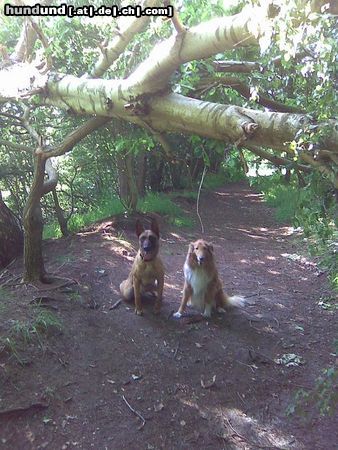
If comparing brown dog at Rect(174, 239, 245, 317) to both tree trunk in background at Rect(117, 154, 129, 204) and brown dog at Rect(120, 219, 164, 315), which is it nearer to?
brown dog at Rect(120, 219, 164, 315)

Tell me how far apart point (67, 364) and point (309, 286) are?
4630 millimetres

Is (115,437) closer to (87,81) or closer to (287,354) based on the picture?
(287,354)

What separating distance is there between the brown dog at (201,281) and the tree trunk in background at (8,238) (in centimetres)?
324

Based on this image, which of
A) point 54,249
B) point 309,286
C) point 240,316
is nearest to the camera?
point 240,316

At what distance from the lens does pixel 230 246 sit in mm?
9961

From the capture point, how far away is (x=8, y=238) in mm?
7289

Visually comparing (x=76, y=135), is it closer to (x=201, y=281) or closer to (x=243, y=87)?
(x=243, y=87)

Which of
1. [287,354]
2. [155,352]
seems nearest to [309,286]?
[287,354]

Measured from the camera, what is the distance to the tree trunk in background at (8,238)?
7.16 metres

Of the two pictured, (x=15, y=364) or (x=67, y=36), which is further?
(x=67, y=36)

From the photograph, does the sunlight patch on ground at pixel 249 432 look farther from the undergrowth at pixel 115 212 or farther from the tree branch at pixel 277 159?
the undergrowth at pixel 115 212

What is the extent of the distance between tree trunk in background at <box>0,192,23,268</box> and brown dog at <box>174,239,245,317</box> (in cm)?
324

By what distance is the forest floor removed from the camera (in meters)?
3.78

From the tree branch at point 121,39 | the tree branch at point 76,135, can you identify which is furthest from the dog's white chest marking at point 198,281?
the tree branch at point 121,39
